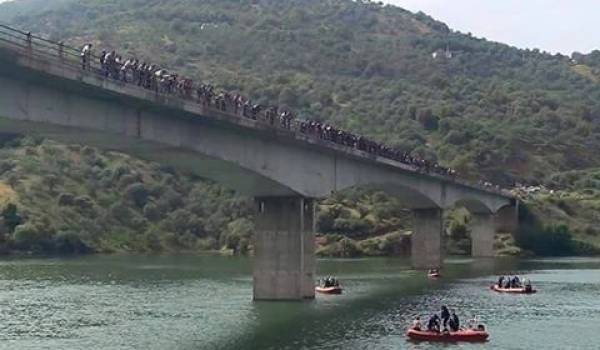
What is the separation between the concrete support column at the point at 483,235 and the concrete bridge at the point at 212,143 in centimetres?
3925

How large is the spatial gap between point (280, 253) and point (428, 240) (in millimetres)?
43184

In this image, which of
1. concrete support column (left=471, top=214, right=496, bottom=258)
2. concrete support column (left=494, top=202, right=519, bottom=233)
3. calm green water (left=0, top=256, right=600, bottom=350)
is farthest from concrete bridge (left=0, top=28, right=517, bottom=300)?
concrete support column (left=494, top=202, right=519, bottom=233)

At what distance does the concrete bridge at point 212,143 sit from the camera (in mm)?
41906

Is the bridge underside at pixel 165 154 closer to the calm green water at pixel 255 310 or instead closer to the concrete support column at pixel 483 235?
the calm green water at pixel 255 310

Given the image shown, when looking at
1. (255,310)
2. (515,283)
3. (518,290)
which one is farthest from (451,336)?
(515,283)

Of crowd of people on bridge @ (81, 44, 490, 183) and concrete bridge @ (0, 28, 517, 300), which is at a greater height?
crowd of people on bridge @ (81, 44, 490, 183)

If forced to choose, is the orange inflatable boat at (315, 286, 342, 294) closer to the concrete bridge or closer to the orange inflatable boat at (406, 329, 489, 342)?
the concrete bridge

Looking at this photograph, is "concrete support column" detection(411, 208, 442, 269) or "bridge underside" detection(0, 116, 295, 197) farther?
"concrete support column" detection(411, 208, 442, 269)

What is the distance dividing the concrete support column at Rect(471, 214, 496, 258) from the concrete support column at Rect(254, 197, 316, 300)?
6852cm

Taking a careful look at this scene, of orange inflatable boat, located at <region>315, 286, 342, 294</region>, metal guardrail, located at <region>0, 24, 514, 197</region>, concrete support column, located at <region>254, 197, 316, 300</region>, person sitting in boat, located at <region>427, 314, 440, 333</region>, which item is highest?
metal guardrail, located at <region>0, 24, 514, 197</region>

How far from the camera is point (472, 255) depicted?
131 meters

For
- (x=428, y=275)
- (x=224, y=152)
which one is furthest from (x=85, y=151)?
(x=224, y=152)

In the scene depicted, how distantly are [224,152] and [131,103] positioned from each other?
947 cm

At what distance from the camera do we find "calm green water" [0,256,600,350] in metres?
47.5
